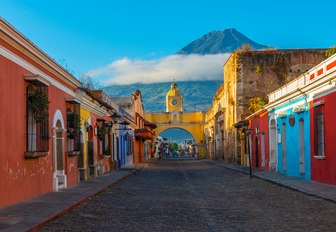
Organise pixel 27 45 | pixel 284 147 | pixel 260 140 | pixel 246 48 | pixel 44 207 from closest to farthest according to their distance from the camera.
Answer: pixel 44 207 < pixel 27 45 < pixel 284 147 < pixel 260 140 < pixel 246 48

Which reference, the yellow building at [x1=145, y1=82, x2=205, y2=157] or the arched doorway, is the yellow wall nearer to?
the yellow building at [x1=145, y1=82, x2=205, y2=157]

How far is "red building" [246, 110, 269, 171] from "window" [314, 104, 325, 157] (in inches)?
299

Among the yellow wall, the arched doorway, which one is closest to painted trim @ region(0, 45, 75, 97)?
the arched doorway

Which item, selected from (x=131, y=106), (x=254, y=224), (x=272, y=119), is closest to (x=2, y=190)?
(x=254, y=224)

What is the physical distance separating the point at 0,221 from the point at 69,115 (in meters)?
9.07

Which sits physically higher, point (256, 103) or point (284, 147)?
point (256, 103)

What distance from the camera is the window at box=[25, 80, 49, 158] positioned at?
1204 cm

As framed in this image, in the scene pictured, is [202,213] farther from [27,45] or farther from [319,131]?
[319,131]

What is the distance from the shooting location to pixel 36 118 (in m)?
12.4

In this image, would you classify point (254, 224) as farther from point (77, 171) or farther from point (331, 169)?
point (77, 171)

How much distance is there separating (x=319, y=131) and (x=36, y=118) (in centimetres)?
919

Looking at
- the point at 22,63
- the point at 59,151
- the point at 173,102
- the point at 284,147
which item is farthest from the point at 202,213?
the point at 173,102

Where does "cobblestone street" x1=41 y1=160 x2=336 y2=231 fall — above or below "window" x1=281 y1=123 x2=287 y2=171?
below

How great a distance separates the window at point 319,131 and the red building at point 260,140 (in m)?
7.60
